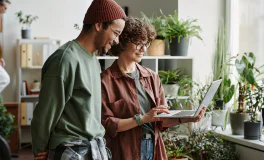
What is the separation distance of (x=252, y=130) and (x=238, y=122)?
0.61ft

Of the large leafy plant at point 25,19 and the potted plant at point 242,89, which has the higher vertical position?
the large leafy plant at point 25,19

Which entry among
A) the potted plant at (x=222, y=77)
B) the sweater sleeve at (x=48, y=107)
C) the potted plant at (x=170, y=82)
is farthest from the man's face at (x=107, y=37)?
the potted plant at (x=222, y=77)

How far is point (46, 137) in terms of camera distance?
6.34 ft

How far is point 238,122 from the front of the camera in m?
3.95

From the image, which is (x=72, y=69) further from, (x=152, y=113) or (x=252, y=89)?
(x=252, y=89)

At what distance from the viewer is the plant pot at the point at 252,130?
378 cm

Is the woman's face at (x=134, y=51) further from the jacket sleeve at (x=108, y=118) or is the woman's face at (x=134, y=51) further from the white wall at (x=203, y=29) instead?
the white wall at (x=203, y=29)

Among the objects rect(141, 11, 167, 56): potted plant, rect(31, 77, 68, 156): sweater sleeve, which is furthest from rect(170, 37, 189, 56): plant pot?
rect(31, 77, 68, 156): sweater sleeve

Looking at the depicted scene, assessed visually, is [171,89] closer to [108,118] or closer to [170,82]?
[170,82]

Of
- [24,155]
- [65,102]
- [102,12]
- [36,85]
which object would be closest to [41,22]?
[36,85]

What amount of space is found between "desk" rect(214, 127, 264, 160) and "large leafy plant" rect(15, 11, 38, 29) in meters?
4.63

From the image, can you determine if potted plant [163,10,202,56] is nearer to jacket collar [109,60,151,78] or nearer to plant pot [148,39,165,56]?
plant pot [148,39,165,56]

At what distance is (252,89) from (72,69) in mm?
2684

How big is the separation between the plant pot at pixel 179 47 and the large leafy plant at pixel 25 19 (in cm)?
422
